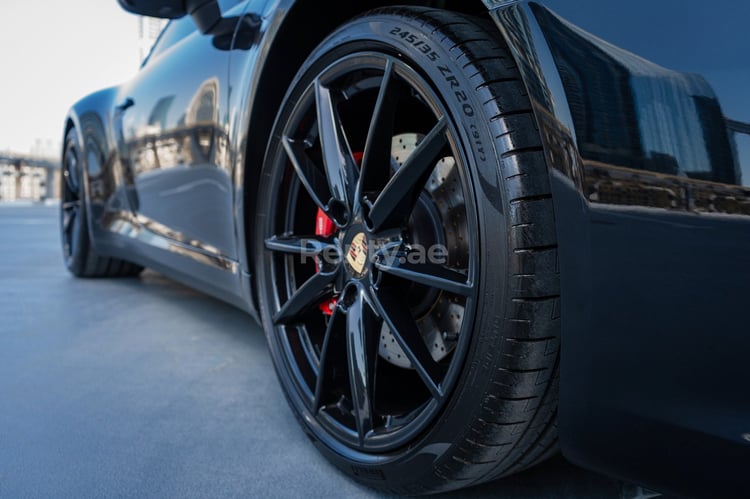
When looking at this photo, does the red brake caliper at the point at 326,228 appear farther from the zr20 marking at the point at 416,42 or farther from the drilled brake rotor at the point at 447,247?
the zr20 marking at the point at 416,42

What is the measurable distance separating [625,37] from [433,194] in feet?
1.79

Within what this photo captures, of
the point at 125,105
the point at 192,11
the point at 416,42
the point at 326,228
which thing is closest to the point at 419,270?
the point at 416,42

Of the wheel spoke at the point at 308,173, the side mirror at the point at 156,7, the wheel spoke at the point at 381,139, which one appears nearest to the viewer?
the wheel spoke at the point at 381,139

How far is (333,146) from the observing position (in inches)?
53.7

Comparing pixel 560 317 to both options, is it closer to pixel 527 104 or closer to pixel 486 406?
pixel 486 406

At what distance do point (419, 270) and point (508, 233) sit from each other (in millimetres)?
240

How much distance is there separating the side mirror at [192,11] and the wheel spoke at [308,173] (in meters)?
0.57

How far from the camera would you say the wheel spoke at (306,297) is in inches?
54.2

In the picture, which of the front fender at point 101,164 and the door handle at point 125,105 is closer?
the door handle at point 125,105

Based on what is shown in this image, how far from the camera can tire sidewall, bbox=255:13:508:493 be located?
3.05 feet

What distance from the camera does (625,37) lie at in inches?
31.1

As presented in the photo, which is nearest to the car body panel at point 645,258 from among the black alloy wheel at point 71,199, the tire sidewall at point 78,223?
the tire sidewall at point 78,223

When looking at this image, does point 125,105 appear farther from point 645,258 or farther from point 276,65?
point 645,258

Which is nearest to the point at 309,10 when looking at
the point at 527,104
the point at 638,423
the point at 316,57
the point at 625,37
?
the point at 316,57
